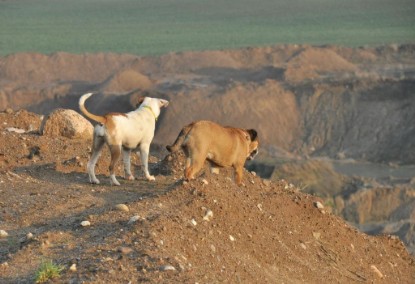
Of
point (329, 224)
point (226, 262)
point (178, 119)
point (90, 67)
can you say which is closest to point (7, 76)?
point (90, 67)

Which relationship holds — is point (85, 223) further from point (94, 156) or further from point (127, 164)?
point (127, 164)

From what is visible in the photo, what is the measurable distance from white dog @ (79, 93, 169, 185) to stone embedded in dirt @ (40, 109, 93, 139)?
→ 426 cm

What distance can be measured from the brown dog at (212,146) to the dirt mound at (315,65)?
3316 centimetres

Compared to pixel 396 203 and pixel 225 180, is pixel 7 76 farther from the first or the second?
pixel 225 180

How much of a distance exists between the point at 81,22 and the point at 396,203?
72541mm

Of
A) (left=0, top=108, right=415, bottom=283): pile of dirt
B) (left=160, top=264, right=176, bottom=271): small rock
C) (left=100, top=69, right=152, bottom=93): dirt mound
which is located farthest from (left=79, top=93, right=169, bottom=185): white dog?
(left=100, top=69, right=152, bottom=93): dirt mound

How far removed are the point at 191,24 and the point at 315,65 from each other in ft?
154

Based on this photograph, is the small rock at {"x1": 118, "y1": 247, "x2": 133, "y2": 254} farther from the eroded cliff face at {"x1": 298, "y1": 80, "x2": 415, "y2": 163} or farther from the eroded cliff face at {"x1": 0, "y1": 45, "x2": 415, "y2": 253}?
the eroded cliff face at {"x1": 298, "y1": 80, "x2": 415, "y2": 163}

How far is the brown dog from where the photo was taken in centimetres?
1636

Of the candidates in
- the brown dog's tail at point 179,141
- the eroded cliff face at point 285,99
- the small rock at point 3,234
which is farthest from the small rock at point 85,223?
the eroded cliff face at point 285,99

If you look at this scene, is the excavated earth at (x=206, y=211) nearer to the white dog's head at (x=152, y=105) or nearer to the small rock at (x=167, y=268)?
the small rock at (x=167, y=268)

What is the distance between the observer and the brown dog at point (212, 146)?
16359 mm

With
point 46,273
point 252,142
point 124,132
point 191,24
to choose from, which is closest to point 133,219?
point 46,273

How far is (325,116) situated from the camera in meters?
47.3
